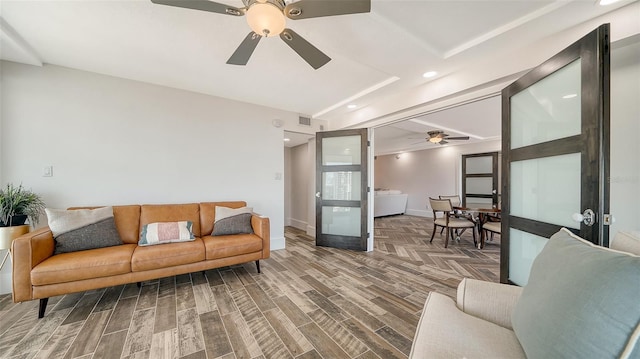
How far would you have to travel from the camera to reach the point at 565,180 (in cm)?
153

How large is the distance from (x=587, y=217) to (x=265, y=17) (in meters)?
2.25

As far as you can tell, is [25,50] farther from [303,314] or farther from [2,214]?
[303,314]

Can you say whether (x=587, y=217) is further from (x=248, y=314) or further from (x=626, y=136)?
Answer: (x=248, y=314)

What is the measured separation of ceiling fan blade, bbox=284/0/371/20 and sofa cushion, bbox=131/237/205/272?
2.39 metres

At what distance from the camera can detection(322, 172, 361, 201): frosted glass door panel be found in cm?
391

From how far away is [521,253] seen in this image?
1.91 meters

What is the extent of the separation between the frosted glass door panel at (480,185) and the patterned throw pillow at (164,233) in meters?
7.54

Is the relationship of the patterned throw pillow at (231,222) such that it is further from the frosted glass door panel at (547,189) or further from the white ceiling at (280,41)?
the frosted glass door panel at (547,189)

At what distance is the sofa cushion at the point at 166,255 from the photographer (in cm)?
216

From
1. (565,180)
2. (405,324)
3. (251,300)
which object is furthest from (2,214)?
(565,180)

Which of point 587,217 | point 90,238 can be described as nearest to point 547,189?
point 587,217

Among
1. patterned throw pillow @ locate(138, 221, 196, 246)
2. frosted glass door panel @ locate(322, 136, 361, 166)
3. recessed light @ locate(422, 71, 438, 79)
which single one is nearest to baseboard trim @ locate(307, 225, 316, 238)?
frosted glass door panel @ locate(322, 136, 361, 166)

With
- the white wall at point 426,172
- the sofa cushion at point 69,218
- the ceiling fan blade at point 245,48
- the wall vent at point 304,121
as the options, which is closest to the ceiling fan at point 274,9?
the ceiling fan blade at point 245,48

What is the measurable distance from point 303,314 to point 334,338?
39 cm
